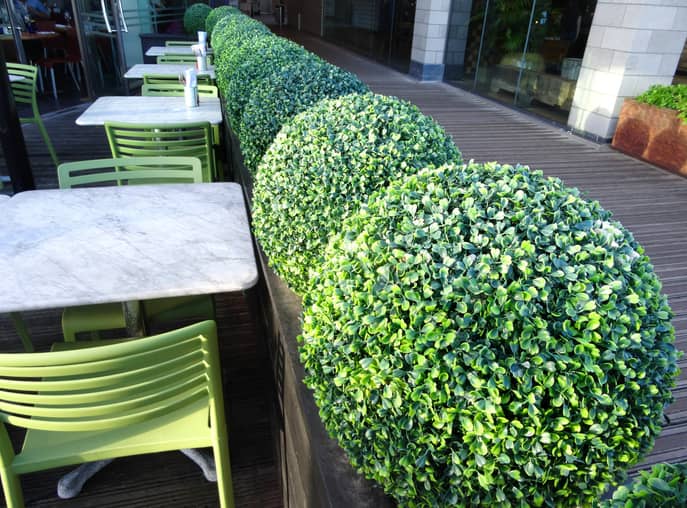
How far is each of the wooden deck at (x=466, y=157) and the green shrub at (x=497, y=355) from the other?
1.20m

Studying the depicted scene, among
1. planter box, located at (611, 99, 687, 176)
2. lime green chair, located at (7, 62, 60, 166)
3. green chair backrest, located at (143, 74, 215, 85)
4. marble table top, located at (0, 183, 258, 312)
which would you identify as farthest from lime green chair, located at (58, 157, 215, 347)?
planter box, located at (611, 99, 687, 176)

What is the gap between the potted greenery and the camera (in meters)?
5.89

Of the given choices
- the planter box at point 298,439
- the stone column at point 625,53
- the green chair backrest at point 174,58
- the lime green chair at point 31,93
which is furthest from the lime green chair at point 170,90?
the stone column at point 625,53

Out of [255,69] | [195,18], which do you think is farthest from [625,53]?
[195,18]

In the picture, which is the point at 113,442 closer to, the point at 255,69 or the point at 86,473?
the point at 86,473

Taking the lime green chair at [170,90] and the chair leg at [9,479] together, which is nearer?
the chair leg at [9,479]

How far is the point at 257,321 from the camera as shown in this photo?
3225 mm

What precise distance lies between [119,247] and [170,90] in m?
3.55

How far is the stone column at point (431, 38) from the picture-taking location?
10828mm

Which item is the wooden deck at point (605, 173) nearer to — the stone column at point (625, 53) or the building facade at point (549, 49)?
the building facade at point (549, 49)

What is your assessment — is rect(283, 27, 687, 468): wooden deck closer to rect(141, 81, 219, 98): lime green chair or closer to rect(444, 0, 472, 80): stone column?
rect(444, 0, 472, 80): stone column

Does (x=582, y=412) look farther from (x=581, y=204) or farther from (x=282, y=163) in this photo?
(x=282, y=163)

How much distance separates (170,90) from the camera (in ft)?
16.6

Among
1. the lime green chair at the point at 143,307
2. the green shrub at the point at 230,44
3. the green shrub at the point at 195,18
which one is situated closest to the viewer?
the lime green chair at the point at 143,307
